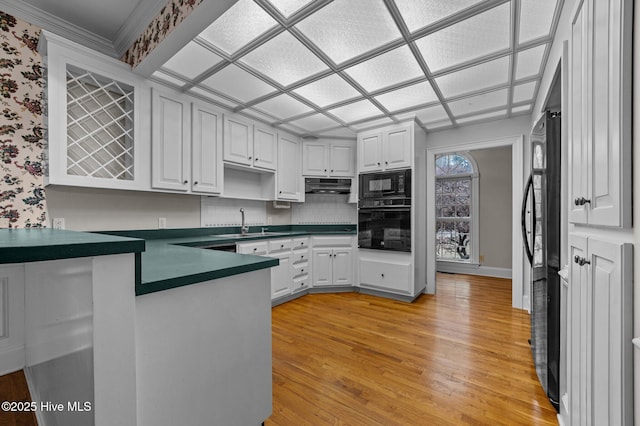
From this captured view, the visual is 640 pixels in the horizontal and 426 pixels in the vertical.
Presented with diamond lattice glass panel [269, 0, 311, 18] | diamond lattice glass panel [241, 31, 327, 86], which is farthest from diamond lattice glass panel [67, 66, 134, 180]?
diamond lattice glass panel [269, 0, 311, 18]

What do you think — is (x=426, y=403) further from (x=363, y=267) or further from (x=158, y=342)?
(x=363, y=267)

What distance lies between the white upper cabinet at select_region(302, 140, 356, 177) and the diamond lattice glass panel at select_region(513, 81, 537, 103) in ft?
7.01

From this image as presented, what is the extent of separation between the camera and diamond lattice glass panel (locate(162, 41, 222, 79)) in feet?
6.86

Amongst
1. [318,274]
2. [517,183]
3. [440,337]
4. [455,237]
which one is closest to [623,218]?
[440,337]

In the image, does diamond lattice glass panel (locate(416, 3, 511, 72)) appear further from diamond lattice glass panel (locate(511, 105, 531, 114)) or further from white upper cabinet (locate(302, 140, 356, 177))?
white upper cabinet (locate(302, 140, 356, 177))

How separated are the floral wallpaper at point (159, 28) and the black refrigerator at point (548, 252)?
7.16 ft

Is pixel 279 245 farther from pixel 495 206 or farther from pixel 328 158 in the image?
pixel 495 206

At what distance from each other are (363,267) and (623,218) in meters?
3.34

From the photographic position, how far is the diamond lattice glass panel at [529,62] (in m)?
2.11

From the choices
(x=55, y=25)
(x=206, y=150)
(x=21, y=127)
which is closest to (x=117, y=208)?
(x=21, y=127)

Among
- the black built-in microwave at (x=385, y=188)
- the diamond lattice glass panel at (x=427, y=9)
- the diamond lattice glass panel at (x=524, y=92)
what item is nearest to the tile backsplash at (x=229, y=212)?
the black built-in microwave at (x=385, y=188)

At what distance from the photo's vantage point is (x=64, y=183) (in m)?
1.98

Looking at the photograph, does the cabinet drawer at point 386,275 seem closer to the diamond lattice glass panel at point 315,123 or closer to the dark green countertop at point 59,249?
the diamond lattice glass panel at point 315,123

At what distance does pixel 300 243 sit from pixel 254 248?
0.84m
